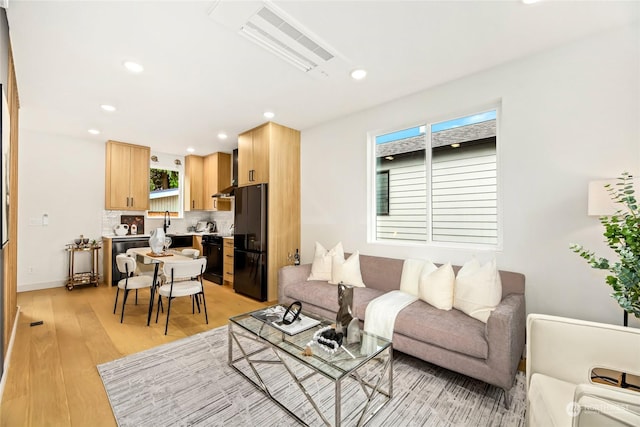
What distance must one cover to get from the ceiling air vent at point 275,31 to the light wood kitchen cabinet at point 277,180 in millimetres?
1675

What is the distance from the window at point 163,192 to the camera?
580 cm

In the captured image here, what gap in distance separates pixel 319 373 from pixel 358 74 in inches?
101

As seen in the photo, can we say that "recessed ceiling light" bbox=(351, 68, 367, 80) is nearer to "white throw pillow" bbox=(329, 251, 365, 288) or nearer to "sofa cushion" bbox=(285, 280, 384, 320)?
"white throw pillow" bbox=(329, 251, 365, 288)

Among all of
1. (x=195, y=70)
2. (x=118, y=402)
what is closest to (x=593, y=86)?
(x=195, y=70)

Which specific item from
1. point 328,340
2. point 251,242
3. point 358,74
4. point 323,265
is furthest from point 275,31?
point 251,242

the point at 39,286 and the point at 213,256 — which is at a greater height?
the point at 213,256

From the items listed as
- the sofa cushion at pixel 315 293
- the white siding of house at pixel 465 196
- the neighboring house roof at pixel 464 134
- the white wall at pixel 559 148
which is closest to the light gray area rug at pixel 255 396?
the sofa cushion at pixel 315 293

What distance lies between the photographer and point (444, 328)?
205 centimetres

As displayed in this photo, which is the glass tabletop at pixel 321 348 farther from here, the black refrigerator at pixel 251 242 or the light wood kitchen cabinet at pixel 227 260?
the light wood kitchen cabinet at pixel 227 260

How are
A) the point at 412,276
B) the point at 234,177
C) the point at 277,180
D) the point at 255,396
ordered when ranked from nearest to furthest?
the point at 255,396
the point at 412,276
the point at 277,180
the point at 234,177

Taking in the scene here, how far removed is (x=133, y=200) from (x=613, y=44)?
678 centimetres

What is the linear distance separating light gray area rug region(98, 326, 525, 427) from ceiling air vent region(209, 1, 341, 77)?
2654mm

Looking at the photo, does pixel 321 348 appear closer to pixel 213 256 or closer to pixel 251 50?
pixel 251 50

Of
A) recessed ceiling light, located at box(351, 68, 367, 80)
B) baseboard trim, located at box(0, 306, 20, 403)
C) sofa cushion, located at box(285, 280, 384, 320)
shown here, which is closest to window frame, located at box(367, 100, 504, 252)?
sofa cushion, located at box(285, 280, 384, 320)
